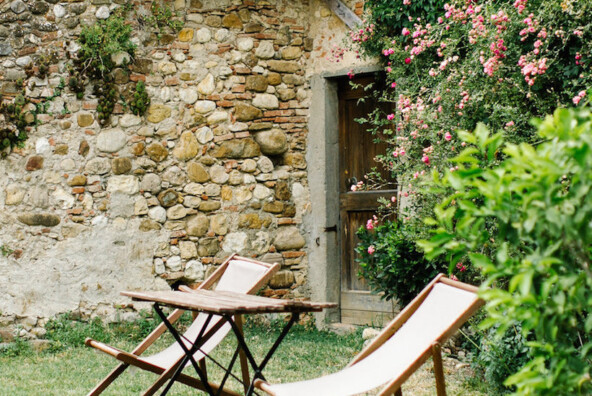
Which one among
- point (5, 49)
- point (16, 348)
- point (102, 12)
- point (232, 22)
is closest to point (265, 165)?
point (232, 22)

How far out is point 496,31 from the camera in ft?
14.9

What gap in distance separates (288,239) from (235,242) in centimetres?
52

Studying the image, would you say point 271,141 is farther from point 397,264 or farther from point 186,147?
point 397,264

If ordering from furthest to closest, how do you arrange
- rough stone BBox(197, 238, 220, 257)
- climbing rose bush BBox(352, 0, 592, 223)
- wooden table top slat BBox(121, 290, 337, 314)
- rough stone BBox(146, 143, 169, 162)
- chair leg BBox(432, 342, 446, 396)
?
rough stone BBox(197, 238, 220, 257), rough stone BBox(146, 143, 169, 162), climbing rose bush BBox(352, 0, 592, 223), wooden table top slat BBox(121, 290, 337, 314), chair leg BBox(432, 342, 446, 396)

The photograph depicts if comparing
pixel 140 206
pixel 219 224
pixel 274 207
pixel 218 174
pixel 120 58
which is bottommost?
pixel 219 224

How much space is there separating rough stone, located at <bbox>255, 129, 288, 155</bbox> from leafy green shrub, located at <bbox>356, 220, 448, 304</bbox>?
142 centimetres

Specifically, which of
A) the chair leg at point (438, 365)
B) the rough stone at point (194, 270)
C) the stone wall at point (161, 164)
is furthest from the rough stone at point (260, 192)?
the chair leg at point (438, 365)

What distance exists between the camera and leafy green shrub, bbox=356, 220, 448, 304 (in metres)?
5.36

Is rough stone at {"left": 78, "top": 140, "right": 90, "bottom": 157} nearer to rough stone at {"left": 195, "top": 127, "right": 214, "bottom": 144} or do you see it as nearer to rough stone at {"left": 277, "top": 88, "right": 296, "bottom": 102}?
rough stone at {"left": 195, "top": 127, "right": 214, "bottom": 144}

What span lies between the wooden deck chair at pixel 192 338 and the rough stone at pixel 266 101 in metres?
2.83

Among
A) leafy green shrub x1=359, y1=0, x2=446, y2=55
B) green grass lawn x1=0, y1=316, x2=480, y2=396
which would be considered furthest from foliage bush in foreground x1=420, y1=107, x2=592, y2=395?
leafy green shrub x1=359, y1=0, x2=446, y2=55

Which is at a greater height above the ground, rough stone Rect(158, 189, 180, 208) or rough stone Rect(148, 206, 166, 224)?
rough stone Rect(158, 189, 180, 208)

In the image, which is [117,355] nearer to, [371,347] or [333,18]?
[371,347]

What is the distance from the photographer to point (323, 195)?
6703 millimetres
